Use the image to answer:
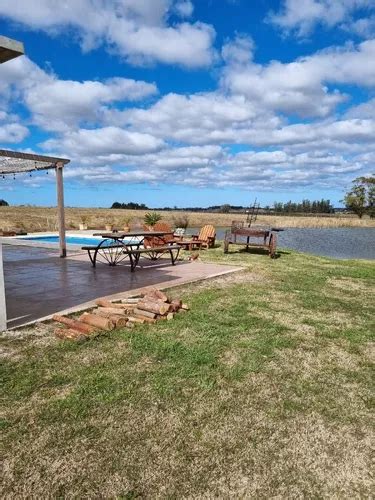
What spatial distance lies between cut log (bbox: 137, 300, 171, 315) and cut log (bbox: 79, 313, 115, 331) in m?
0.63

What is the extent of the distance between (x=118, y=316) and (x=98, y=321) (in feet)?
1.03

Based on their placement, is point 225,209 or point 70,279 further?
point 225,209

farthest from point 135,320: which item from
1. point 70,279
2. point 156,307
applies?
point 70,279

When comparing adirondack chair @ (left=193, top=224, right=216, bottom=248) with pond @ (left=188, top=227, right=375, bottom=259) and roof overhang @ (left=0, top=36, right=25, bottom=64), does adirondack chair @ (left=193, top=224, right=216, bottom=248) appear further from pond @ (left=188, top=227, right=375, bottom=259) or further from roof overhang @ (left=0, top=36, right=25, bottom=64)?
roof overhang @ (left=0, top=36, right=25, bottom=64)

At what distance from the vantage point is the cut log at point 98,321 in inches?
175

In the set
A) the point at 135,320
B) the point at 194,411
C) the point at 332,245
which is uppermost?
the point at 135,320

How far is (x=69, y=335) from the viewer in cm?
418

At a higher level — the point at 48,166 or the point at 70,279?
the point at 48,166

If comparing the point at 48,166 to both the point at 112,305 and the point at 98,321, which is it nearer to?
the point at 112,305

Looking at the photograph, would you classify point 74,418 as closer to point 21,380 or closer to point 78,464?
point 78,464

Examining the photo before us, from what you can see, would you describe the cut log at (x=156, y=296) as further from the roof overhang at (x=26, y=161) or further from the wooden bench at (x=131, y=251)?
the roof overhang at (x=26, y=161)

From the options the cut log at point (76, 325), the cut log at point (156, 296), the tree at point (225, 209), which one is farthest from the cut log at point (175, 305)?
the tree at point (225, 209)

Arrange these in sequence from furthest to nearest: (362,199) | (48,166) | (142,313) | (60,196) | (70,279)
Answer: (362,199), (48,166), (60,196), (70,279), (142,313)

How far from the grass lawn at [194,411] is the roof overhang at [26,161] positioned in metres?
5.30
